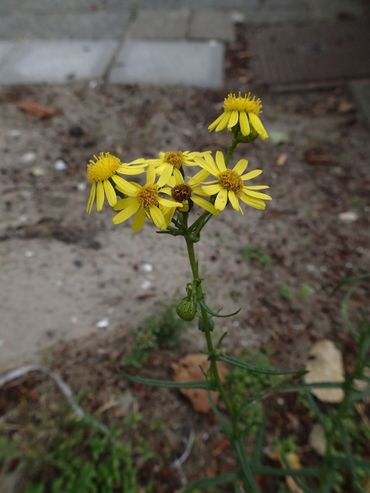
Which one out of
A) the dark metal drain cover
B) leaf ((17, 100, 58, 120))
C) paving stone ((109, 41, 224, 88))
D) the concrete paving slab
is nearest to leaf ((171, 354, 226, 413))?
leaf ((17, 100, 58, 120))

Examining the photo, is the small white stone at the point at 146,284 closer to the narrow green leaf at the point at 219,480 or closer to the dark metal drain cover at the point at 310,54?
the narrow green leaf at the point at 219,480

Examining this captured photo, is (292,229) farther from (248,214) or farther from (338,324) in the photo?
(338,324)

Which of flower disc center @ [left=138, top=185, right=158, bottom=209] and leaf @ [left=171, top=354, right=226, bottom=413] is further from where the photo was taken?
leaf @ [left=171, top=354, right=226, bottom=413]

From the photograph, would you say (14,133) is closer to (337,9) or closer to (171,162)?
(171,162)

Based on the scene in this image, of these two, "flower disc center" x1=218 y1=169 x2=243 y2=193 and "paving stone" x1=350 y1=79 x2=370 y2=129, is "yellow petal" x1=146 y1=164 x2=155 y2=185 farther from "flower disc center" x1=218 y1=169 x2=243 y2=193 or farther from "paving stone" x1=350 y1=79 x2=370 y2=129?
"paving stone" x1=350 y1=79 x2=370 y2=129

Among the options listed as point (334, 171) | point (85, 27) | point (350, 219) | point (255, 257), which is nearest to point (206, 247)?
point (255, 257)

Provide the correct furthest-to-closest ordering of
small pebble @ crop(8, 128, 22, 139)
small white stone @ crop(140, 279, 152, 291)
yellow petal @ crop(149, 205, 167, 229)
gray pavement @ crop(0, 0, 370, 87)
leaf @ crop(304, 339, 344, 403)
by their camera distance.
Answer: gray pavement @ crop(0, 0, 370, 87)
small pebble @ crop(8, 128, 22, 139)
small white stone @ crop(140, 279, 152, 291)
leaf @ crop(304, 339, 344, 403)
yellow petal @ crop(149, 205, 167, 229)

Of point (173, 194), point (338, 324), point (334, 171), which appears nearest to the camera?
point (173, 194)
